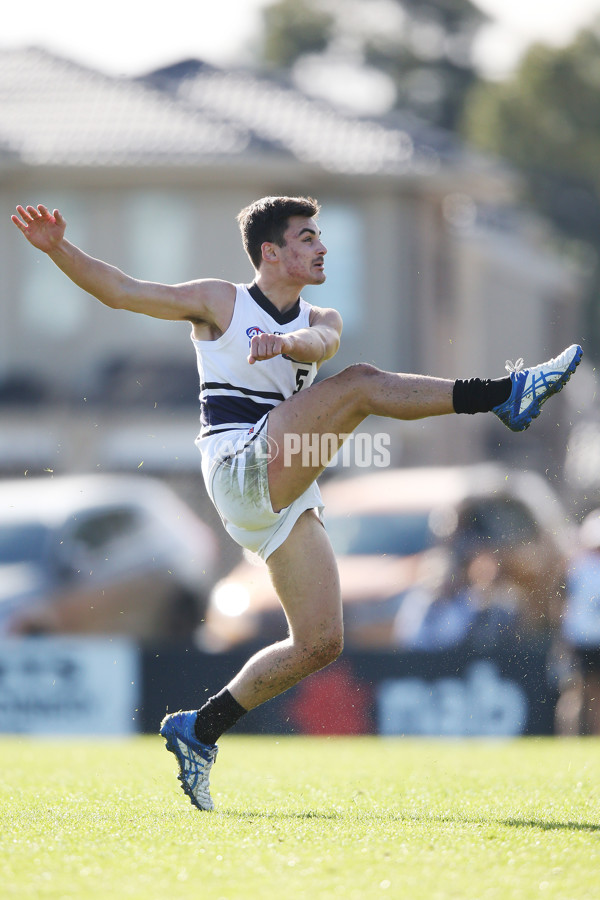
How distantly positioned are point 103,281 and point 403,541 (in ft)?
22.7

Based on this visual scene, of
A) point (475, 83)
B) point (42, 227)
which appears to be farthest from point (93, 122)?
point (475, 83)

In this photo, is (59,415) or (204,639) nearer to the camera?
(204,639)

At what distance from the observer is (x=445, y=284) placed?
82.9ft

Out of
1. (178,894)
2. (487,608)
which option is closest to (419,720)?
(487,608)

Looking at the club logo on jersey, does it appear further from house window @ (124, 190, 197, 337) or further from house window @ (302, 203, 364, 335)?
house window @ (124, 190, 197, 337)

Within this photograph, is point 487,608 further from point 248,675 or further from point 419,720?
point 248,675

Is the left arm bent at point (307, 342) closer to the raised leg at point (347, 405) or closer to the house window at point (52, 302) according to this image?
the raised leg at point (347, 405)

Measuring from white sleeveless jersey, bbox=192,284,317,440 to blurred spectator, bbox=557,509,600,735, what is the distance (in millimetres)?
3060

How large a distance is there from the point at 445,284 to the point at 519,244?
9763mm

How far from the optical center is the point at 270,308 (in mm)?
5992

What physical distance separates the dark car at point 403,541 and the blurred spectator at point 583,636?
0.42 feet

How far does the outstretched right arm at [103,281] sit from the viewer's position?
5.70 metres

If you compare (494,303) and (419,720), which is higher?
(494,303)

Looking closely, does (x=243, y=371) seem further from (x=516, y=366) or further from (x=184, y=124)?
(x=184, y=124)
